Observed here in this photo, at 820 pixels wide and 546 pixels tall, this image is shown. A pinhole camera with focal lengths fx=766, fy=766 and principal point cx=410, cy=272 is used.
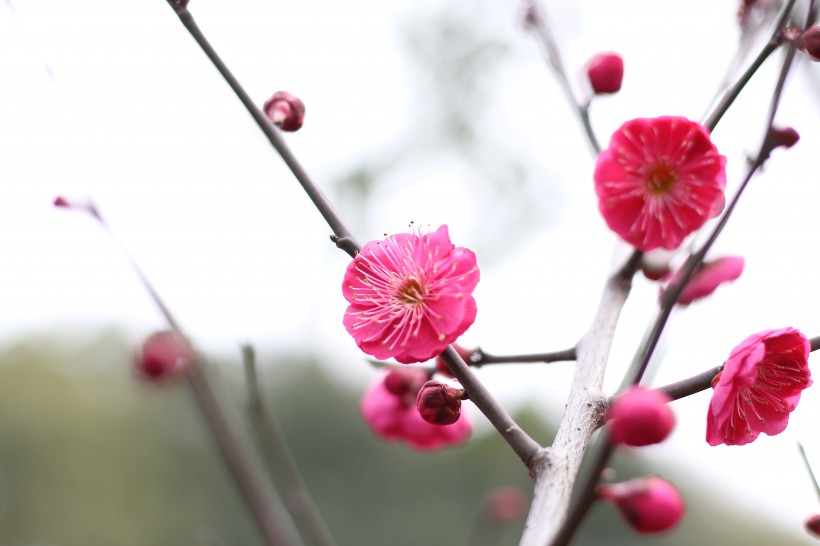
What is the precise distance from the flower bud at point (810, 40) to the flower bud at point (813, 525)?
0.55 metres

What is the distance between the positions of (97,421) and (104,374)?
48.0 inches

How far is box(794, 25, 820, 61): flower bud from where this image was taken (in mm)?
906

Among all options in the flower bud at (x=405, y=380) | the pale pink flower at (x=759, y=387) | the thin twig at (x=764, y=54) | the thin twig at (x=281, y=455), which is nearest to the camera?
the pale pink flower at (x=759, y=387)

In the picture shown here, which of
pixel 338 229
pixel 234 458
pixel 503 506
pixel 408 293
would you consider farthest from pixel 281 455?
pixel 503 506

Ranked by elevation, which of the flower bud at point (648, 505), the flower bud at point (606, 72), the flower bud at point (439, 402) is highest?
the flower bud at point (606, 72)

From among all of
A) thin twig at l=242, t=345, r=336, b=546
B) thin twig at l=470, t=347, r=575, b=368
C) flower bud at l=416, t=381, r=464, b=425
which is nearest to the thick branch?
thin twig at l=470, t=347, r=575, b=368

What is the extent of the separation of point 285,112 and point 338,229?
241mm

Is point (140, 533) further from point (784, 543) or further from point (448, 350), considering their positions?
point (448, 350)

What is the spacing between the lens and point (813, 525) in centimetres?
88

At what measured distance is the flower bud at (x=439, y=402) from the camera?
34.3 inches

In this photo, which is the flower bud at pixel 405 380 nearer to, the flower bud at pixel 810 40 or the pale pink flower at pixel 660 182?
the pale pink flower at pixel 660 182

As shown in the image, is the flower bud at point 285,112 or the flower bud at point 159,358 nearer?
the flower bud at point 285,112

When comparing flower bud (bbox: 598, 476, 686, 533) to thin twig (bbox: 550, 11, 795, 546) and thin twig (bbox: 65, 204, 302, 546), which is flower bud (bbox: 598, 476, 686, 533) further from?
thin twig (bbox: 65, 204, 302, 546)

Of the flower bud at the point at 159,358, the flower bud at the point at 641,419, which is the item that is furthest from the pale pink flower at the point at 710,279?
the flower bud at the point at 159,358
